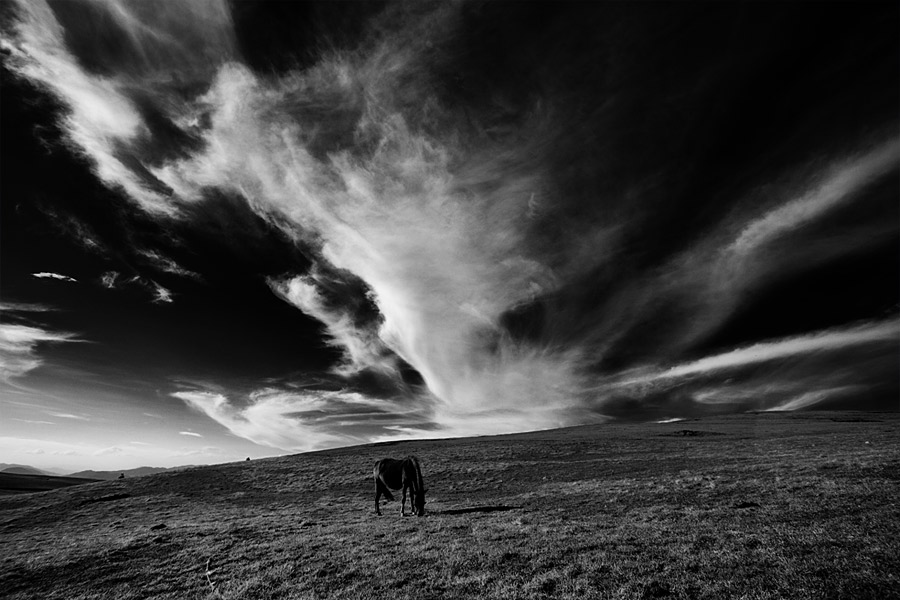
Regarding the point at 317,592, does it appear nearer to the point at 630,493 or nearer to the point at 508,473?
the point at 630,493

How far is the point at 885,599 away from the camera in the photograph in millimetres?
8125

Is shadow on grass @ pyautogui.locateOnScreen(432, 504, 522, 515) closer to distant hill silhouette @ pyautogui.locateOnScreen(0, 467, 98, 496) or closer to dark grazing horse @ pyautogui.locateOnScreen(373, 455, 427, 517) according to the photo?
dark grazing horse @ pyautogui.locateOnScreen(373, 455, 427, 517)

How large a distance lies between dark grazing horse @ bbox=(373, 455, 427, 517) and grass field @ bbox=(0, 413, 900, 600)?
1.16 m

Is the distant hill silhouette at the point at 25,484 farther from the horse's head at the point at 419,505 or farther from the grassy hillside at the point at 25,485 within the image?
the horse's head at the point at 419,505

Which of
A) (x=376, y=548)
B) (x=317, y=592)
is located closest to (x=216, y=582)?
(x=317, y=592)

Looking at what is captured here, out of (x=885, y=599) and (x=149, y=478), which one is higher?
(x=149, y=478)

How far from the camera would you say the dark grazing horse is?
21.4m

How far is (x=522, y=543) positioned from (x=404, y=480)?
34.4ft

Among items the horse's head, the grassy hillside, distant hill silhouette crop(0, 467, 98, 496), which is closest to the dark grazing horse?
the horse's head

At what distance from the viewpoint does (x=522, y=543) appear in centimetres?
1333

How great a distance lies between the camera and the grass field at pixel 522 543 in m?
9.84

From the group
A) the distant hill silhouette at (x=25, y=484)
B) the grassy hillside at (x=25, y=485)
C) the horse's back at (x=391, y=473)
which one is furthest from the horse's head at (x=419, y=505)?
the grassy hillside at (x=25, y=485)

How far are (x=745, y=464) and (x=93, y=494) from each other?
189ft

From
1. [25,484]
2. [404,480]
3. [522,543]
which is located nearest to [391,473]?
[404,480]
